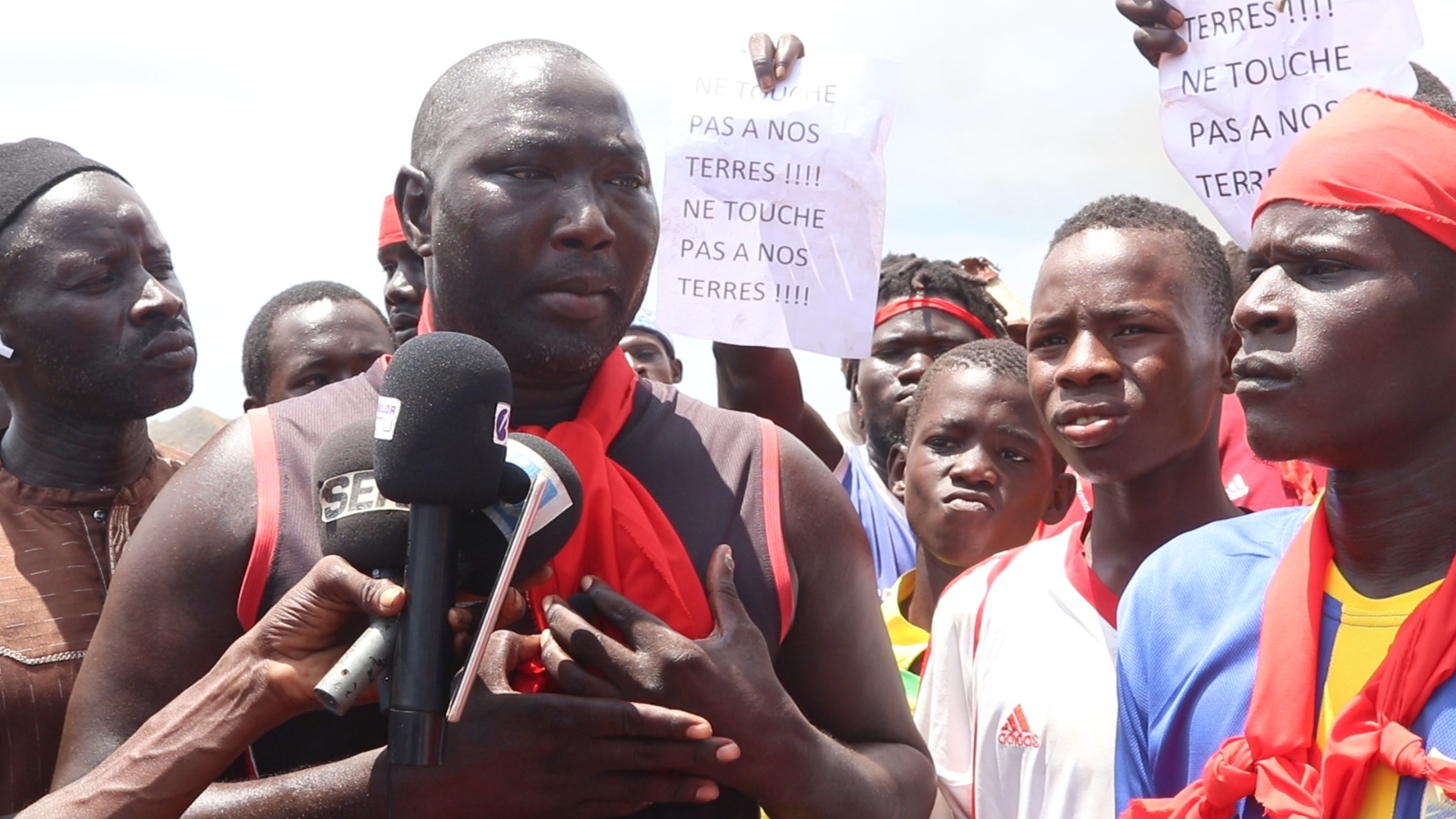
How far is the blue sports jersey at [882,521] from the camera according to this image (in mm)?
6148

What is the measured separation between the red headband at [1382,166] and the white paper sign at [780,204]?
2.46 m

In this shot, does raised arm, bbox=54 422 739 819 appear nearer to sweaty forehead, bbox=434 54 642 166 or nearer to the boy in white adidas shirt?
sweaty forehead, bbox=434 54 642 166

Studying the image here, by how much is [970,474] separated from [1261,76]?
59.5 inches

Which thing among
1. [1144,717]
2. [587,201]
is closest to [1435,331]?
[1144,717]

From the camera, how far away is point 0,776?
11.9 feet

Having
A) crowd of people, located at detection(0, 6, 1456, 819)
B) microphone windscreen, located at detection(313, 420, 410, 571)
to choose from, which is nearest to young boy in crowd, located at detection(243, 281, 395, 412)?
crowd of people, located at detection(0, 6, 1456, 819)

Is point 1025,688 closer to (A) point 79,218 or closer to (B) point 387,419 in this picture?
(B) point 387,419

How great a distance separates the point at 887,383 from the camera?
648 centimetres

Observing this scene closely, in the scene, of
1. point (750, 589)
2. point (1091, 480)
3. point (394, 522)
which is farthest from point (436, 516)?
point (1091, 480)

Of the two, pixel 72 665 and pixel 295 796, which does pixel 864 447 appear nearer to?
pixel 72 665

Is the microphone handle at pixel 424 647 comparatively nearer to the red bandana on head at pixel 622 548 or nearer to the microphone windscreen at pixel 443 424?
the microphone windscreen at pixel 443 424

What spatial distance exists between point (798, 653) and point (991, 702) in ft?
3.11

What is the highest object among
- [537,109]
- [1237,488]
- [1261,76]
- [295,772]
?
[1261,76]

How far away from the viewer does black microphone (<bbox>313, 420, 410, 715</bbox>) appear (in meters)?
2.11
